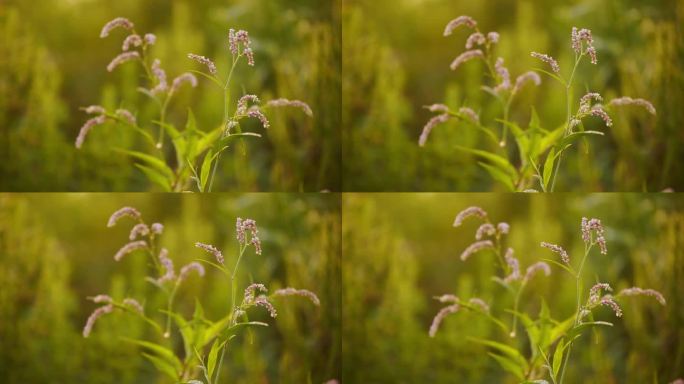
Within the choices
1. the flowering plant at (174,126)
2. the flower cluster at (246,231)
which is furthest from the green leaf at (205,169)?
the flower cluster at (246,231)

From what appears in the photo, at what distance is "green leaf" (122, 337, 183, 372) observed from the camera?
2.20 meters

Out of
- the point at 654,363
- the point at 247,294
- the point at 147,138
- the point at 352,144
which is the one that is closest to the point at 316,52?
the point at 352,144

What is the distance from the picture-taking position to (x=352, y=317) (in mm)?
2371

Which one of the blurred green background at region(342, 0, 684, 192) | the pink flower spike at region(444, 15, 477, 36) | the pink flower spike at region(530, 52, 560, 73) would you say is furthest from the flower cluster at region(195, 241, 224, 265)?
the pink flower spike at region(530, 52, 560, 73)

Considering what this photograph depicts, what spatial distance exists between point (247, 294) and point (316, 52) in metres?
Result: 0.59

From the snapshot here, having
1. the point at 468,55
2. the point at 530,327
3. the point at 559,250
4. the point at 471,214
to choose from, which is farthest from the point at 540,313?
the point at 468,55

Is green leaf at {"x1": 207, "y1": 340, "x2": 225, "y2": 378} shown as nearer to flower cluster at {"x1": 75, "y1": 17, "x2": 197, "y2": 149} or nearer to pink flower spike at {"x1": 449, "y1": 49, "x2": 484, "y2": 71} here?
flower cluster at {"x1": 75, "y1": 17, "x2": 197, "y2": 149}

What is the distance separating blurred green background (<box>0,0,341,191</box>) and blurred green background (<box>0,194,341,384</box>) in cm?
5

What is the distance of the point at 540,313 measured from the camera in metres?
2.29

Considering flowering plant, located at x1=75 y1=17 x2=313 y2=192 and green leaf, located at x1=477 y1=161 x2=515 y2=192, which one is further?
green leaf, located at x1=477 y1=161 x2=515 y2=192

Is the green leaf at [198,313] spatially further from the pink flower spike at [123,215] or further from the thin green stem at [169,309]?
the pink flower spike at [123,215]

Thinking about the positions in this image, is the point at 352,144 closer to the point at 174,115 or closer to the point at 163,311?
the point at 174,115

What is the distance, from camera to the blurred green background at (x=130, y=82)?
217 cm

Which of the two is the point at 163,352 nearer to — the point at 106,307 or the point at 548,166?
the point at 106,307
